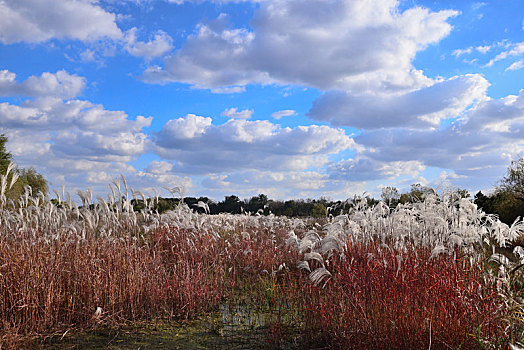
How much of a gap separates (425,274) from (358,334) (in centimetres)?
95

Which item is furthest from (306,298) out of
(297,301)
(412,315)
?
(412,315)

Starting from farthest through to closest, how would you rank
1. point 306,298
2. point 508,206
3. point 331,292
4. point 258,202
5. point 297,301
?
point 258,202, point 508,206, point 297,301, point 306,298, point 331,292

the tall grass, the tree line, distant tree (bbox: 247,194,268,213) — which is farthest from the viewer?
distant tree (bbox: 247,194,268,213)

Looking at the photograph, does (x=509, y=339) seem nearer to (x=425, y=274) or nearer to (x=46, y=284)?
(x=425, y=274)

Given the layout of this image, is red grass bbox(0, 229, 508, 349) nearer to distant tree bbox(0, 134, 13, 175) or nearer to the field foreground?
the field foreground

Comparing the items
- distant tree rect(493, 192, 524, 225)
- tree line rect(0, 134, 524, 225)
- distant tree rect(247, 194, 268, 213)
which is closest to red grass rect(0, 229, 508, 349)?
tree line rect(0, 134, 524, 225)

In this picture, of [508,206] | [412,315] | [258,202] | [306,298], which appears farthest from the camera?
[258,202]

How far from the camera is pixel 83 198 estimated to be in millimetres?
6836

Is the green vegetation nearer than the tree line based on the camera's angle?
Yes

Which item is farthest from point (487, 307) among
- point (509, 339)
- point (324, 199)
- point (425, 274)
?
point (324, 199)

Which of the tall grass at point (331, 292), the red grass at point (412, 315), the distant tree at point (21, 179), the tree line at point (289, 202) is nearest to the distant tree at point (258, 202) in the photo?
the tree line at point (289, 202)

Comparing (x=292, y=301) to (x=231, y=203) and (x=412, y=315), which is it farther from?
(x=231, y=203)

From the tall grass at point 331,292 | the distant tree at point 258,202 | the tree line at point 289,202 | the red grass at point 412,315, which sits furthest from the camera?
the distant tree at point 258,202

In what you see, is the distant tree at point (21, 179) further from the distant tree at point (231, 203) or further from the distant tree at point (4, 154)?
the distant tree at point (231, 203)
